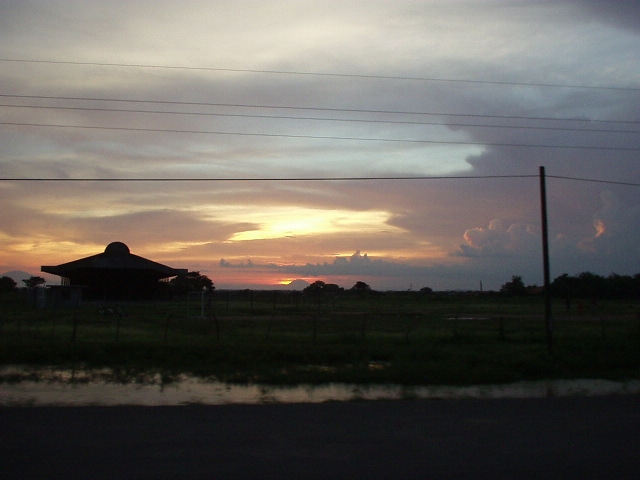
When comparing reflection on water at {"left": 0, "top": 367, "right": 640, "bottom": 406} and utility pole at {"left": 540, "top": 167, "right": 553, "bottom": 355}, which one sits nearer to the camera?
reflection on water at {"left": 0, "top": 367, "right": 640, "bottom": 406}

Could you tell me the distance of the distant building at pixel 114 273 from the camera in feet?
243

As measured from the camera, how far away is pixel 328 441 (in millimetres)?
10125

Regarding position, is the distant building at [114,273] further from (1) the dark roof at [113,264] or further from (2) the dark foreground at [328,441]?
(2) the dark foreground at [328,441]

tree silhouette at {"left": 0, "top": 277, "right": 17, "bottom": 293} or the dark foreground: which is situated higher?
tree silhouette at {"left": 0, "top": 277, "right": 17, "bottom": 293}

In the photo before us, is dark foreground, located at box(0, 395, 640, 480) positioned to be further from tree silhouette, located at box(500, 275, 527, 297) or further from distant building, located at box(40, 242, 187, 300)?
tree silhouette, located at box(500, 275, 527, 297)

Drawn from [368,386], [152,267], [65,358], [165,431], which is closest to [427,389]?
[368,386]

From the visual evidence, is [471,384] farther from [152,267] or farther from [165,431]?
[152,267]

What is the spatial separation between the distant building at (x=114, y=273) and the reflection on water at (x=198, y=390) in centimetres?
5819

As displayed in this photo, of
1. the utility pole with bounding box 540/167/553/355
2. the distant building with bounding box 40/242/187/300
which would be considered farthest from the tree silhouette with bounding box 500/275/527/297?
the utility pole with bounding box 540/167/553/355

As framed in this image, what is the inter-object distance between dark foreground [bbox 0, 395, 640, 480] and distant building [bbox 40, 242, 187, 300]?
6440cm

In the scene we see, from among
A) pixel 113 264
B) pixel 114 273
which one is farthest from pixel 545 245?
pixel 114 273

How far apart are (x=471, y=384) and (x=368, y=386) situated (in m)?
2.92

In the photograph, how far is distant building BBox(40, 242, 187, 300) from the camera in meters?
74.2

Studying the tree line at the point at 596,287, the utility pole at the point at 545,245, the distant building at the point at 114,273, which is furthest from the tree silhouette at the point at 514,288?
the utility pole at the point at 545,245
